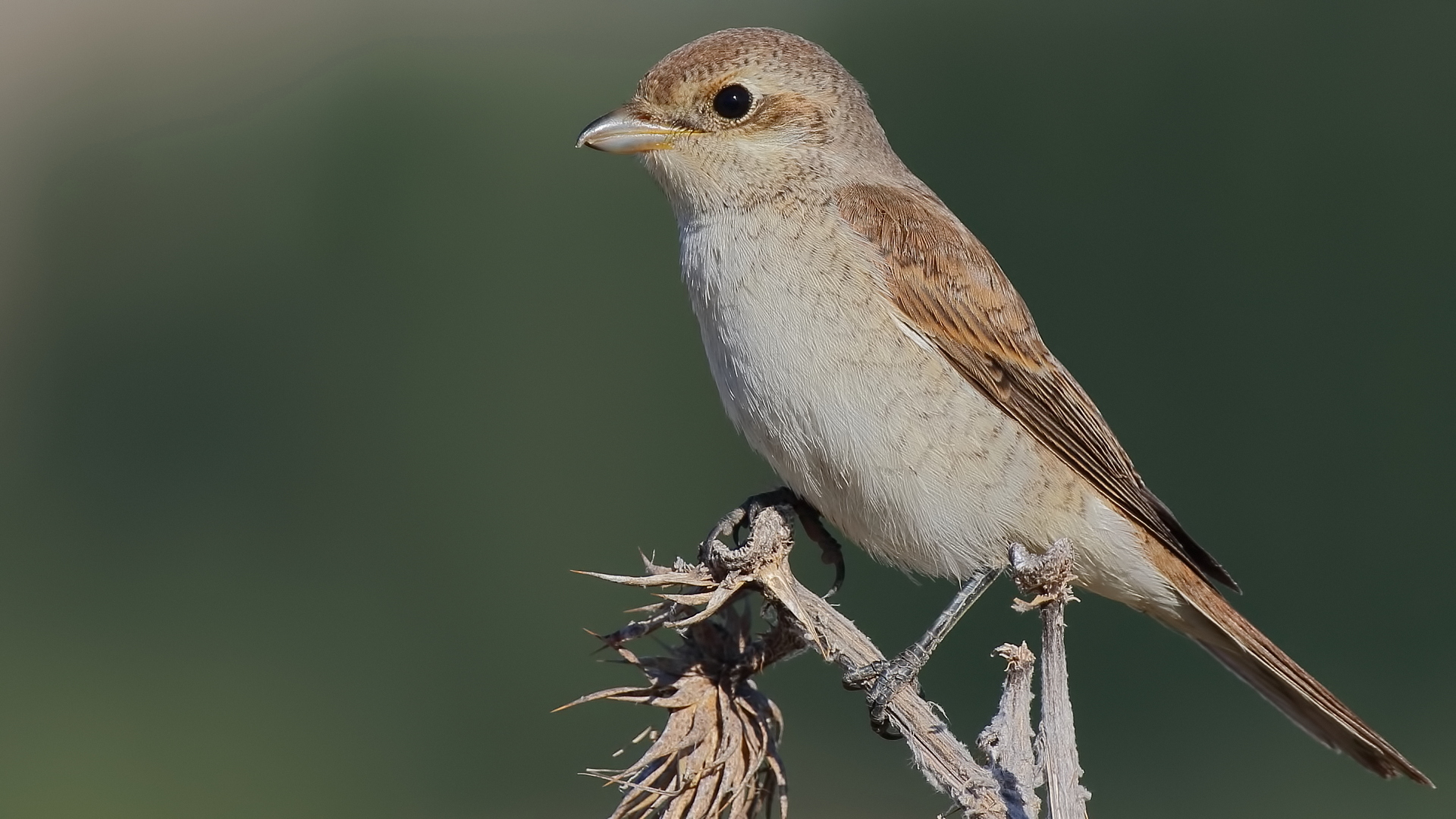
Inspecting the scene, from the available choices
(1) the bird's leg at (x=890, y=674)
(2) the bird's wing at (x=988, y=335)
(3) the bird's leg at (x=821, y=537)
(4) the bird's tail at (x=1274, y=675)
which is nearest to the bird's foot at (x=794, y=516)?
(3) the bird's leg at (x=821, y=537)

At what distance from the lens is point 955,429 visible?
346 centimetres

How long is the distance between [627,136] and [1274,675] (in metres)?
1.97

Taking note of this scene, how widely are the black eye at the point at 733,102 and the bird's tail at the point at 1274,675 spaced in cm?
150

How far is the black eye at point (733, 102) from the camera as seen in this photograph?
3645 millimetres

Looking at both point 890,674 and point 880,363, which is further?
point 880,363

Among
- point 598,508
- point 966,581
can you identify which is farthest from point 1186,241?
point 966,581

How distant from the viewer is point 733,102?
3.65 m

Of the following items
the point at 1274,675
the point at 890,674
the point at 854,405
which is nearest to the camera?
the point at 890,674

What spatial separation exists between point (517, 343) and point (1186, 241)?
4794 millimetres

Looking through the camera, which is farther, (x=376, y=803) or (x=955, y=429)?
(x=376, y=803)

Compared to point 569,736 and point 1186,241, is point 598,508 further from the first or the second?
point 1186,241

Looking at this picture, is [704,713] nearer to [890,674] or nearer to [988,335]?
[890,674]

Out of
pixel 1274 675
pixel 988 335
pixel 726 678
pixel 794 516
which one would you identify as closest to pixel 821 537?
pixel 794 516

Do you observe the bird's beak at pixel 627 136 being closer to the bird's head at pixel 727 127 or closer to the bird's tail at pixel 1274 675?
the bird's head at pixel 727 127
